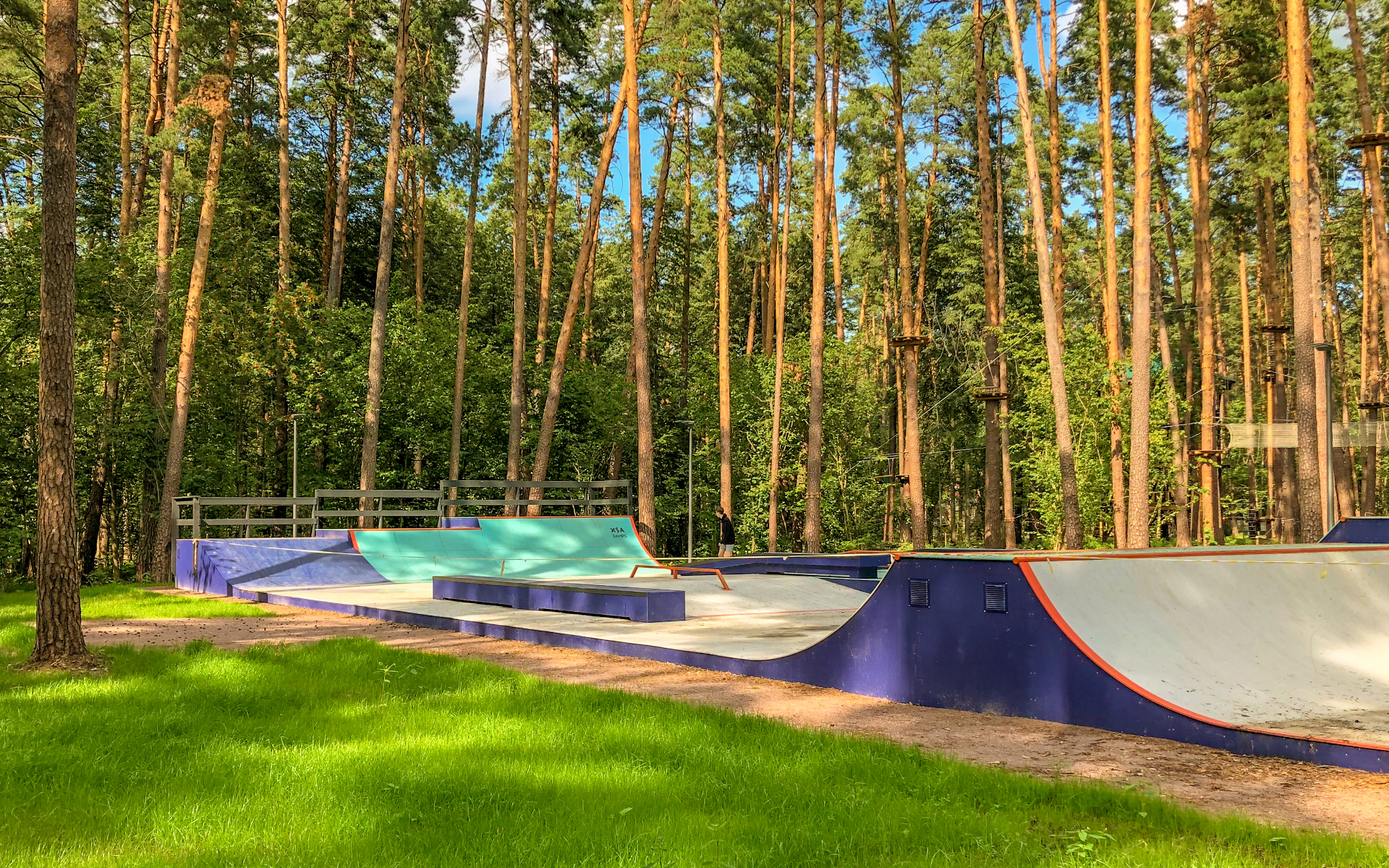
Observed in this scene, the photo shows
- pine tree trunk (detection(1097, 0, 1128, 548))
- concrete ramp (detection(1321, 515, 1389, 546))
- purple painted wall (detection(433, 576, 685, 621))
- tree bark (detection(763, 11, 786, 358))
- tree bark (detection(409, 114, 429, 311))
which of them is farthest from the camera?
tree bark (detection(409, 114, 429, 311))

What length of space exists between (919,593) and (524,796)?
386 cm

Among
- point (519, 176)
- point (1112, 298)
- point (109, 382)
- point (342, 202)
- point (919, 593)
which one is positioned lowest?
point (919, 593)

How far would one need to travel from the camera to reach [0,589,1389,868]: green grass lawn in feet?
12.2

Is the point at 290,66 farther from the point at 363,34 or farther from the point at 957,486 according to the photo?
the point at 957,486

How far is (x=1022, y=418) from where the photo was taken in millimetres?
30109

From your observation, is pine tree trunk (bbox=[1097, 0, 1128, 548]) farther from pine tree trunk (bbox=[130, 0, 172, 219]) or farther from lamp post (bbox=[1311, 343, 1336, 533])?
pine tree trunk (bbox=[130, 0, 172, 219])

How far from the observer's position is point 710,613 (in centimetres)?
1352

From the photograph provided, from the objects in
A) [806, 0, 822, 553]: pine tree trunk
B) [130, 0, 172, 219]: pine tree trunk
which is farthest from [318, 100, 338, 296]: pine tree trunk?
[806, 0, 822, 553]: pine tree trunk

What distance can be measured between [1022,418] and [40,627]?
2741 cm

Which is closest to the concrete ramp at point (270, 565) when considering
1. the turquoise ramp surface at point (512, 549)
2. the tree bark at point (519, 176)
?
the turquoise ramp surface at point (512, 549)

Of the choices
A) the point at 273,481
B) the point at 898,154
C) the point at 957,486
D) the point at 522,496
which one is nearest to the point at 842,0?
the point at 898,154

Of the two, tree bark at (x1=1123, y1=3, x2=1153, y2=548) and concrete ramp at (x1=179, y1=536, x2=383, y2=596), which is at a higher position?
tree bark at (x1=1123, y1=3, x2=1153, y2=548)

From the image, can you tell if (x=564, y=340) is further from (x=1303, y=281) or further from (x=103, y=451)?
(x=1303, y=281)

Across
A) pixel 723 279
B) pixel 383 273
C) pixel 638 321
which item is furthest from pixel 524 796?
pixel 723 279
